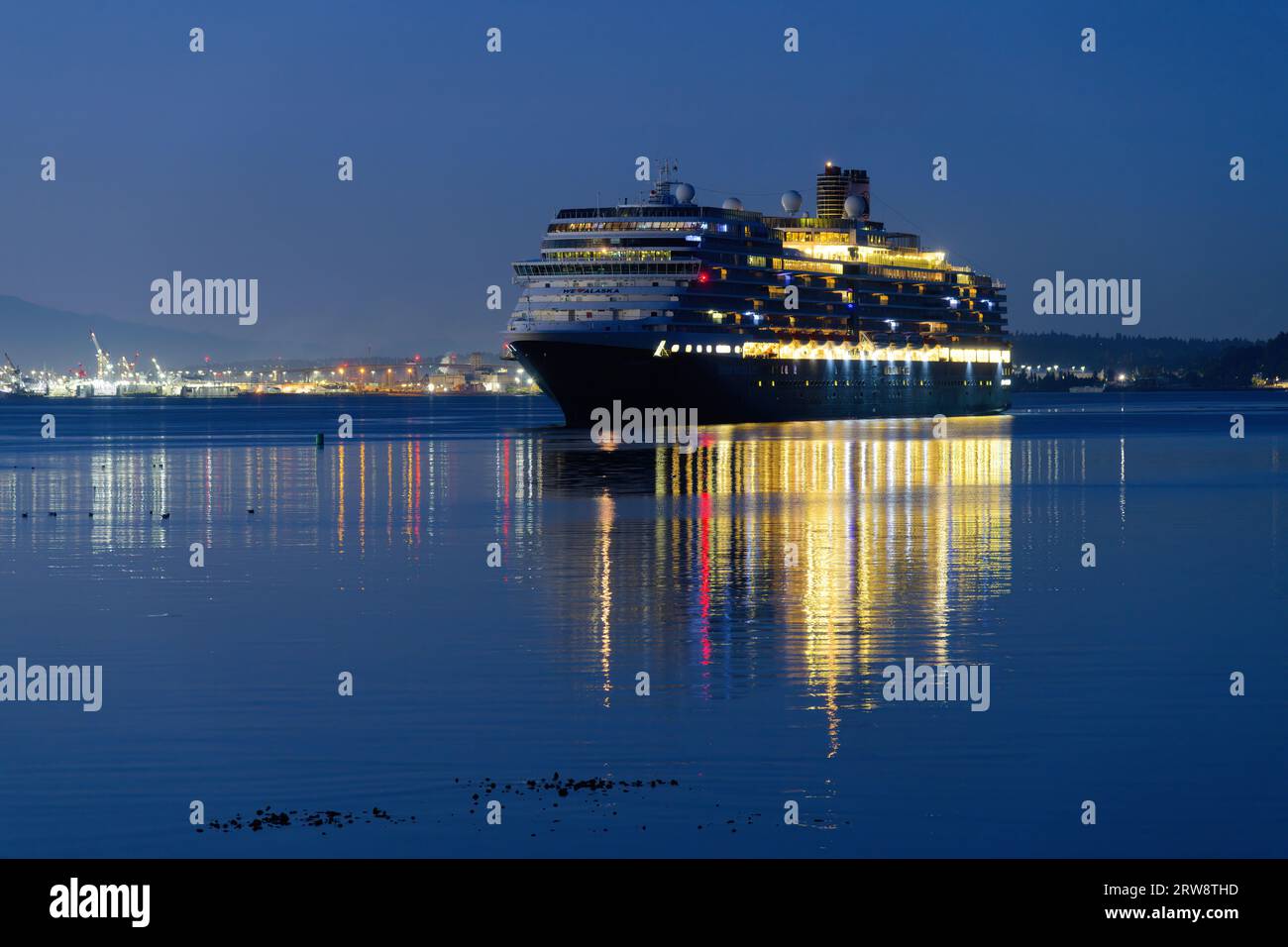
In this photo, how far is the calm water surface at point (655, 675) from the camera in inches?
587

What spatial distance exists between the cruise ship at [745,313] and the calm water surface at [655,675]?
63.5 m

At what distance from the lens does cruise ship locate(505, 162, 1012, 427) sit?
11362 centimetres

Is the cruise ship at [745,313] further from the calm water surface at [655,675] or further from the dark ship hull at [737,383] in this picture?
the calm water surface at [655,675]

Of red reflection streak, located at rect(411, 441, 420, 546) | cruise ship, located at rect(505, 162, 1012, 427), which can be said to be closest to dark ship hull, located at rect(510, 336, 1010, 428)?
cruise ship, located at rect(505, 162, 1012, 427)

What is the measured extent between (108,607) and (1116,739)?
57.2 feet

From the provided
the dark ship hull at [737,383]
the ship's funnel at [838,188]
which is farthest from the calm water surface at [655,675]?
the ship's funnel at [838,188]

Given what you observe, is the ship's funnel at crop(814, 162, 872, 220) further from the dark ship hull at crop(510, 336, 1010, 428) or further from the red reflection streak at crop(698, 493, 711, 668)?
the red reflection streak at crop(698, 493, 711, 668)

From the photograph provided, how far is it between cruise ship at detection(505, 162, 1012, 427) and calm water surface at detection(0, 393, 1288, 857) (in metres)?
63.5

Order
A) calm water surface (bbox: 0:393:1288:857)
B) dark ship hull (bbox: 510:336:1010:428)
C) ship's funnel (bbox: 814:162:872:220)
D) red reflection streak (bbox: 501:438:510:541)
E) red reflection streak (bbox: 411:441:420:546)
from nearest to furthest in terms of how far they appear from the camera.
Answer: calm water surface (bbox: 0:393:1288:857), red reflection streak (bbox: 411:441:420:546), red reflection streak (bbox: 501:438:510:541), dark ship hull (bbox: 510:336:1010:428), ship's funnel (bbox: 814:162:872:220)

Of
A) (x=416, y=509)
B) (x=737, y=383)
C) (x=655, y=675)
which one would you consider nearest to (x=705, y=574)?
(x=655, y=675)
